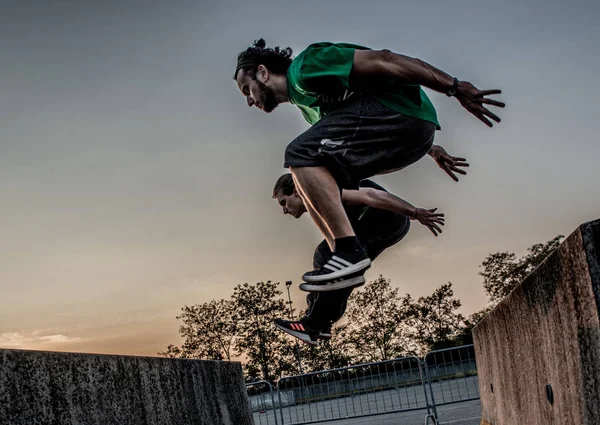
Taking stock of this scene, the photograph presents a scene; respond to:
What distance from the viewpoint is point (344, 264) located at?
293cm

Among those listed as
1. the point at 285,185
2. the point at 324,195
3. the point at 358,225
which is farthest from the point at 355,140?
the point at 285,185

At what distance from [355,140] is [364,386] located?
12.3m

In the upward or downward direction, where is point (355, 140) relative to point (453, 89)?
downward

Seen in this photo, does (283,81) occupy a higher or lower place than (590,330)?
higher

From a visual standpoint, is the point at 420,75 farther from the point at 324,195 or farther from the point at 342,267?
the point at 342,267

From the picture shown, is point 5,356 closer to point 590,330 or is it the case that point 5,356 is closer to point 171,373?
point 171,373

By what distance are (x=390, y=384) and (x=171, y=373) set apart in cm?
1173

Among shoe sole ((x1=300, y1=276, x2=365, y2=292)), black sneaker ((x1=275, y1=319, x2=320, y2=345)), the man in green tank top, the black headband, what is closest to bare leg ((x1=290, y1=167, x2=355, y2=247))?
the man in green tank top

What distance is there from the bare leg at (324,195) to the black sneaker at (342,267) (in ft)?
0.42

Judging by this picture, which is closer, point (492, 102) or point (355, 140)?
point (492, 102)

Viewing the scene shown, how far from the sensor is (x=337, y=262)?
9.68 feet

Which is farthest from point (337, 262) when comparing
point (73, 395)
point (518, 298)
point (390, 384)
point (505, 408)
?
point (390, 384)

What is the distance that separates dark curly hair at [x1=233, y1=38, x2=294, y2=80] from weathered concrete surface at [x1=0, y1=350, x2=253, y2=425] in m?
1.69

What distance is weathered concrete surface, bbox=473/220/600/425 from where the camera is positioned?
1.59m
